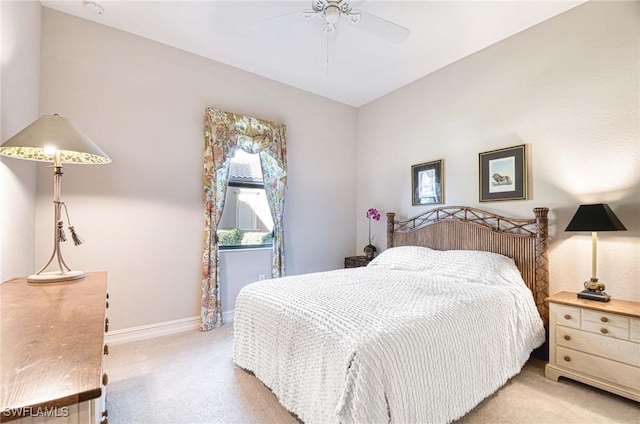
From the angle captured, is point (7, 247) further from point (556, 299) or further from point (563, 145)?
point (563, 145)

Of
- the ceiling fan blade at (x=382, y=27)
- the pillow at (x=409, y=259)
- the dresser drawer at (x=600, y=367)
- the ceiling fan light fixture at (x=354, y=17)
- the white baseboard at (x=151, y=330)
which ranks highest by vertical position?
the ceiling fan light fixture at (x=354, y=17)

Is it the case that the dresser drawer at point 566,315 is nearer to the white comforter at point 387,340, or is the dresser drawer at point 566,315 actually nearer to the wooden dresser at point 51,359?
the white comforter at point 387,340

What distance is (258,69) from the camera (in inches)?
143

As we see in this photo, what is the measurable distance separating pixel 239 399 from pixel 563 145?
10.8 ft

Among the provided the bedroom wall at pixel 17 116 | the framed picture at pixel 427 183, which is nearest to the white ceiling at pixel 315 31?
the bedroom wall at pixel 17 116

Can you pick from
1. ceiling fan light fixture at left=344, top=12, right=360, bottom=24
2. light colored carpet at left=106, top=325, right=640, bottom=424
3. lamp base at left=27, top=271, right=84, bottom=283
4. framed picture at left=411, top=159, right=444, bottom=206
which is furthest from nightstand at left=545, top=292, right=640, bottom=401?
lamp base at left=27, top=271, right=84, bottom=283

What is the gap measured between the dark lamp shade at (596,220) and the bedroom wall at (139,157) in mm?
3137

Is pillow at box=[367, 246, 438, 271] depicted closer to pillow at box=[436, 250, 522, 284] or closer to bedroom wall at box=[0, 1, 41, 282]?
pillow at box=[436, 250, 522, 284]

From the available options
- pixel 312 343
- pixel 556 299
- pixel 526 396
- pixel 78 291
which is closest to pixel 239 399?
pixel 312 343

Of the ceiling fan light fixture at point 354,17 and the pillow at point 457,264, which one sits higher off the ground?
the ceiling fan light fixture at point 354,17

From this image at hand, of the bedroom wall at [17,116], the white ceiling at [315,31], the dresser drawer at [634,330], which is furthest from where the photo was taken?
the white ceiling at [315,31]

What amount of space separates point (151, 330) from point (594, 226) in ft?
12.9

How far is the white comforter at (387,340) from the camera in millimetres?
1397

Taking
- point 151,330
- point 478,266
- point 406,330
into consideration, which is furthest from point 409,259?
point 151,330
